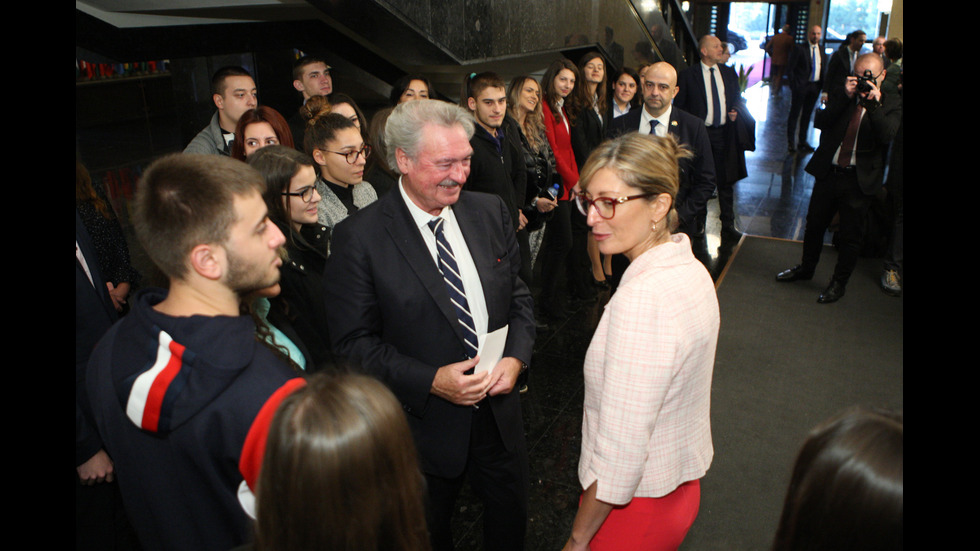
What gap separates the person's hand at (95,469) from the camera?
1.91 meters

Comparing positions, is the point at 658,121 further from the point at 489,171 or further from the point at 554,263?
the point at 489,171

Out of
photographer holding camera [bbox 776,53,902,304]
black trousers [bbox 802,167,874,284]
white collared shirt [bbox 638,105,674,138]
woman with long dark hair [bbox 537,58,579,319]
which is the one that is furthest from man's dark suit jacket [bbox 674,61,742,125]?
white collared shirt [bbox 638,105,674,138]

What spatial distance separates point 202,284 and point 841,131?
14.9 feet

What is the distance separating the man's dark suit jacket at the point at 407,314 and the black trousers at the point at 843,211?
3553mm

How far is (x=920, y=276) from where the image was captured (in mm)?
1322

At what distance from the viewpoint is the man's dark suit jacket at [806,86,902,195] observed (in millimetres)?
4277

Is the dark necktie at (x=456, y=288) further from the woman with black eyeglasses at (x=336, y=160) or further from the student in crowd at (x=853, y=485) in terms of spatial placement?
the student in crowd at (x=853, y=485)

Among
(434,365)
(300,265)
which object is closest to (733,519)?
(434,365)

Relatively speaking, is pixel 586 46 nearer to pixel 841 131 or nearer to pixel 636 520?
pixel 841 131

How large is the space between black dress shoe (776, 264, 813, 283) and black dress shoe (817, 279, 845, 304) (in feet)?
1.05

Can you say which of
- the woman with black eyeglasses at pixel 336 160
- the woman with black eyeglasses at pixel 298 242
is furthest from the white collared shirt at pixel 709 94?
the woman with black eyeglasses at pixel 298 242

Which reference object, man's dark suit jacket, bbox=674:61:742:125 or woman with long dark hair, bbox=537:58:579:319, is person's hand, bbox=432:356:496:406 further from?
man's dark suit jacket, bbox=674:61:742:125

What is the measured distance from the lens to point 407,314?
192cm

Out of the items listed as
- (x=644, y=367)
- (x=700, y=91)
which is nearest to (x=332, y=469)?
(x=644, y=367)
